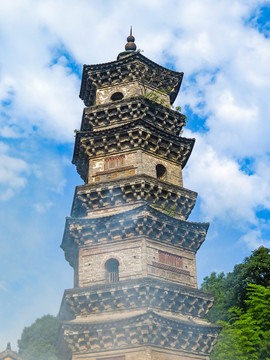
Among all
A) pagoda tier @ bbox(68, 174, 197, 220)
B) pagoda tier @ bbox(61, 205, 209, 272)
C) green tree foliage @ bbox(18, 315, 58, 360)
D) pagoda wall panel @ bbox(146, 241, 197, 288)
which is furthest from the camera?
green tree foliage @ bbox(18, 315, 58, 360)

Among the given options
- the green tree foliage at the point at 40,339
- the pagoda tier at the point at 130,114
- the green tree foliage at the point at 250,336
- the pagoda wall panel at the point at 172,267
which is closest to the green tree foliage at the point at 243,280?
the green tree foliage at the point at 250,336

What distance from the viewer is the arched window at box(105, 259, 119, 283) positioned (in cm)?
2078

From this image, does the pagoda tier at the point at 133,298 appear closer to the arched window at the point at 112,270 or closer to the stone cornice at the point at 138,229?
the arched window at the point at 112,270

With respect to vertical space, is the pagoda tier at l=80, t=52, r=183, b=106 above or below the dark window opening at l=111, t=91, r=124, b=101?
above

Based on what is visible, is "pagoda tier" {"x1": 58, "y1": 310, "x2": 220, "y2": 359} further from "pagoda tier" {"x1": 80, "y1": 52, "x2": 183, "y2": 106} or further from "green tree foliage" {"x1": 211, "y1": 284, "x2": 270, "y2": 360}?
"pagoda tier" {"x1": 80, "y1": 52, "x2": 183, "y2": 106}

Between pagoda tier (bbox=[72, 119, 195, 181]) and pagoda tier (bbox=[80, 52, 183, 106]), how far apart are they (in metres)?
3.41

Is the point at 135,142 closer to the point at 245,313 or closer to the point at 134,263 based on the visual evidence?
the point at 134,263

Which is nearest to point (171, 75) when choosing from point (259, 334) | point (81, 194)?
point (81, 194)

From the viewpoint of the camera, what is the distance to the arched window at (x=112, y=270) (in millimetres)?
20781

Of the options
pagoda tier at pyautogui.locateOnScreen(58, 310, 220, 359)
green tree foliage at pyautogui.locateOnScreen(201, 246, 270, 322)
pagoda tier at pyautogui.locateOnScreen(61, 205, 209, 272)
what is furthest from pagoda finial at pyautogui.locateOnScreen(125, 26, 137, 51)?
green tree foliage at pyautogui.locateOnScreen(201, 246, 270, 322)

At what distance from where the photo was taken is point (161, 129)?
24562mm

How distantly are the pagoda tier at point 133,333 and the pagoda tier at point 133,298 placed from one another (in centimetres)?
38

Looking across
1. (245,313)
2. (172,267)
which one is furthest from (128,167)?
(245,313)

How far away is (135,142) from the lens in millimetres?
23875
